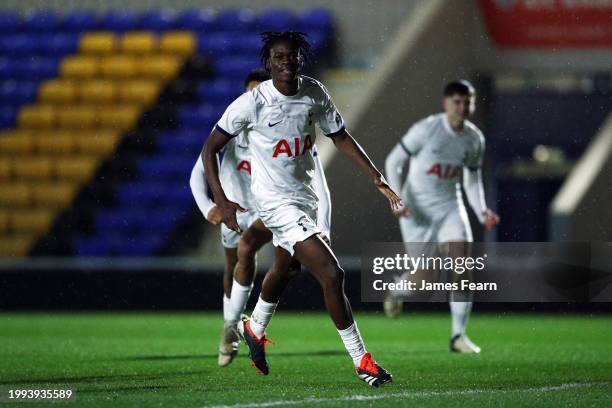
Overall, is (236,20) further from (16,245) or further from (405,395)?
(405,395)

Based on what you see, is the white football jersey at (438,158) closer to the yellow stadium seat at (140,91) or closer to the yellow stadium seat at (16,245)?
the yellow stadium seat at (16,245)

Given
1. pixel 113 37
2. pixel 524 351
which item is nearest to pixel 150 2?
pixel 113 37

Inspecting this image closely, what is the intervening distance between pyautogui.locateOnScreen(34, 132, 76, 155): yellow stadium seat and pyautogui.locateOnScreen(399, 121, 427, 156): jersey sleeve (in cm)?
806

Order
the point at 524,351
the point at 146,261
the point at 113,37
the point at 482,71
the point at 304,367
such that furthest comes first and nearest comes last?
1. the point at 113,37
2. the point at 482,71
3. the point at 146,261
4. the point at 524,351
5. the point at 304,367

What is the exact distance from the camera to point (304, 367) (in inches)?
346

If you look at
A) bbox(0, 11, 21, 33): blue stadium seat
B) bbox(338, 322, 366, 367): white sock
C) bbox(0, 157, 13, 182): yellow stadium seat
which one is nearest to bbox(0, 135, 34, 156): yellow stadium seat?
bbox(0, 157, 13, 182): yellow stadium seat

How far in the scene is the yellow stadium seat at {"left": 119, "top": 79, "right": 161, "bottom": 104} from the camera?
1852cm

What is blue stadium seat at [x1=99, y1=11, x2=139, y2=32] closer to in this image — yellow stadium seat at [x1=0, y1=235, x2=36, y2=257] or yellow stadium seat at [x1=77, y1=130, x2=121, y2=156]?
yellow stadium seat at [x1=77, y1=130, x2=121, y2=156]

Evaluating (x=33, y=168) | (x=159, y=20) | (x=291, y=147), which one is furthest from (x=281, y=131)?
(x=159, y=20)

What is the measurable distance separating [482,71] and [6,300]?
598cm

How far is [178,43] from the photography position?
19.2 m

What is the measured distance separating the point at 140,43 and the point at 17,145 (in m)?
2.35

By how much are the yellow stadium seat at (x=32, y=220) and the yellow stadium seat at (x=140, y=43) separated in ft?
10.6

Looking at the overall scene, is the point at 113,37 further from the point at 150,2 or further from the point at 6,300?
the point at 6,300
